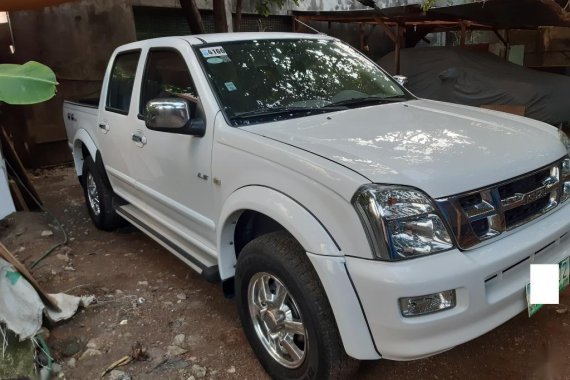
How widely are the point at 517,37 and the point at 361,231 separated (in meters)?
15.7

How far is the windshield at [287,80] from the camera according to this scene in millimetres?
2955

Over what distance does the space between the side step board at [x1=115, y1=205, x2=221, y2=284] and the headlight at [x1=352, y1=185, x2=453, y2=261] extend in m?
1.32

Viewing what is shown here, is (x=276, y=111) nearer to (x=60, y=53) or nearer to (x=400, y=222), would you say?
(x=400, y=222)

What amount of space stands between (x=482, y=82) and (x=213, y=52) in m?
8.43

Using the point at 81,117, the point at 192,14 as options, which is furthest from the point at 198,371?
the point at 192,14

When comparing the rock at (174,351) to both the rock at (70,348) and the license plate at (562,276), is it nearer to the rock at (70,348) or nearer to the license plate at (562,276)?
the rock at (70,348)

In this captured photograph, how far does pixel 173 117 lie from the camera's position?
9.12ft

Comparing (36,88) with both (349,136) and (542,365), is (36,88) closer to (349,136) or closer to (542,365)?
(349,136)

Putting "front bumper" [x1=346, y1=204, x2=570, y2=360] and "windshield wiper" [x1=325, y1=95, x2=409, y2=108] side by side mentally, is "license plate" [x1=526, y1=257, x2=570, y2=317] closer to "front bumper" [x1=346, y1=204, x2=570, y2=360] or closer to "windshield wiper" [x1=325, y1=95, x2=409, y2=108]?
"front bumper" [x1=346, y1=204, x2=570, y2=360]

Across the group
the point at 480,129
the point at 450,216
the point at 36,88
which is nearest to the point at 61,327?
the point at 36,88

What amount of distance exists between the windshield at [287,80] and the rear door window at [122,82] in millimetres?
1120

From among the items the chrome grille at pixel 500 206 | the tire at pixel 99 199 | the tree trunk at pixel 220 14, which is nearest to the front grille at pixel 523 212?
the chrome grille at pixel 500 206

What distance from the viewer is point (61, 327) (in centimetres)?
335

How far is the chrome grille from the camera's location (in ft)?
6.56
